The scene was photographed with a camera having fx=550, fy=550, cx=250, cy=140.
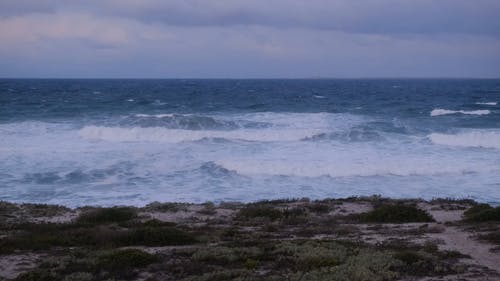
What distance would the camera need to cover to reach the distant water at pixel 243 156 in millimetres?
21906

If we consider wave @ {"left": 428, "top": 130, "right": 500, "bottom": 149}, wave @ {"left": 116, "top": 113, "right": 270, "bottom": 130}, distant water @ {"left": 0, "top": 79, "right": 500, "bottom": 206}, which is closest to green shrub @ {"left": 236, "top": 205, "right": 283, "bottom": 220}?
distant water @ {"left": 0, "top": 79, "right": 500, "bottom": 206}

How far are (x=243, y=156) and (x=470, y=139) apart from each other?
1708 cm

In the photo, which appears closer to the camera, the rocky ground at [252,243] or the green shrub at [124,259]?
the rocky ground at [252,243]

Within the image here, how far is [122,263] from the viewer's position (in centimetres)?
907

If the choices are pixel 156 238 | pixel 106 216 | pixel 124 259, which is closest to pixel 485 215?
pixel 156 238

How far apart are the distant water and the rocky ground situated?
5.68 metres


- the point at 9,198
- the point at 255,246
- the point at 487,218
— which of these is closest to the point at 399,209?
the point at 487,218

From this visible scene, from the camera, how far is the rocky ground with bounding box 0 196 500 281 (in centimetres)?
868

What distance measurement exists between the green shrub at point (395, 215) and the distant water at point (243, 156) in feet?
22.7

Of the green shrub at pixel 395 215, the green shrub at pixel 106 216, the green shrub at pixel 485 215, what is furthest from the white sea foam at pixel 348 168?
the green shrub at pixel 106 216

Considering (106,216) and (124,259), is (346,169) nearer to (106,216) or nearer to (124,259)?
(106,216)

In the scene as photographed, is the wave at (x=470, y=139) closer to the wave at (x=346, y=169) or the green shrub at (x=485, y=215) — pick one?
the wave at (x=346, y=169)

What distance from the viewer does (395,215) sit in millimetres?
14070

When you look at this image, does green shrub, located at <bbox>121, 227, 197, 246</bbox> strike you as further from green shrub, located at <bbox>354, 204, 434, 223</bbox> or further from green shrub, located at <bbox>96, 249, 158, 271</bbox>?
green shrub, located at <bbox>354, 204, 434, 223</bbox>
